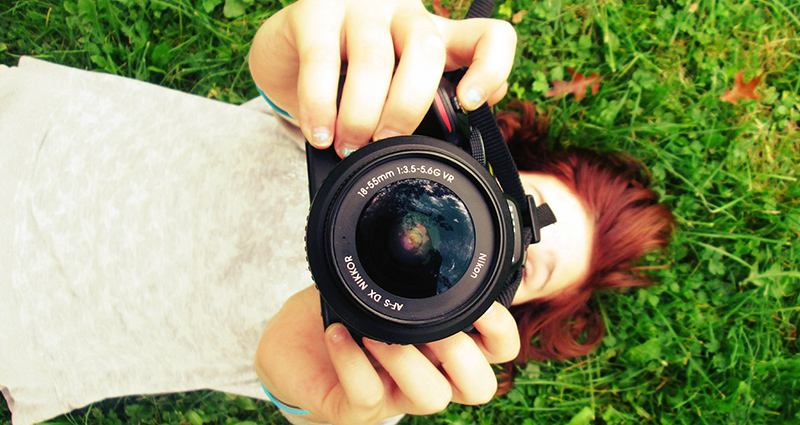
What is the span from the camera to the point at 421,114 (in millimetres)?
711

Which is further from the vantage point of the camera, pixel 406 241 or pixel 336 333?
pixel 336 333

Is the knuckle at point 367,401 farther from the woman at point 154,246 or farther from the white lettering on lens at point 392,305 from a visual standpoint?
the white lettering on lens at point 392,305

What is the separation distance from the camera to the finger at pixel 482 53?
29.5 inches

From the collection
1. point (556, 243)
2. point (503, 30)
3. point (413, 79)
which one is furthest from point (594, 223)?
point (413, 79)

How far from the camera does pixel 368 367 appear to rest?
0.78 m

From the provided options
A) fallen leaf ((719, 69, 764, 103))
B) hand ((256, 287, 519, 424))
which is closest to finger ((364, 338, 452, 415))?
hand ((256, 287, 519, 424))

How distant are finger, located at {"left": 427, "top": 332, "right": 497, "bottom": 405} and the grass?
28.7 inches

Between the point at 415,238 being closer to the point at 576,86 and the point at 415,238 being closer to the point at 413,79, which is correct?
the point at 413,79

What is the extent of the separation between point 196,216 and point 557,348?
1053mm

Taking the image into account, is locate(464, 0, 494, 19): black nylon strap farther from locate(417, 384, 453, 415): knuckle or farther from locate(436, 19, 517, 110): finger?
locate(417, 384, 453, 415): knuckle

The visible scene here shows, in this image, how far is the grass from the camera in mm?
1502

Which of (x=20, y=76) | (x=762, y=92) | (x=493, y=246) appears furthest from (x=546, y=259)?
(x=20, y=76)

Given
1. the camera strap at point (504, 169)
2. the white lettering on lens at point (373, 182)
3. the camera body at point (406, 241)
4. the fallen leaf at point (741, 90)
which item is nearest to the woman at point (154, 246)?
the camera strap at point (504, 169)

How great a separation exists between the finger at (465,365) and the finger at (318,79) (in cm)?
37
